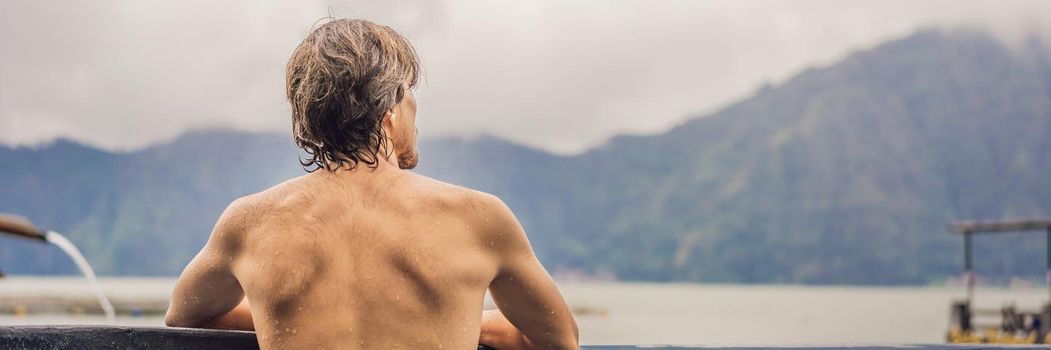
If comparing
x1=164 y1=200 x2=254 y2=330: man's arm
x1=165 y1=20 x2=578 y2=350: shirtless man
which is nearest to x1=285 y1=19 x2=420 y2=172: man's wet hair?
x1=165 y1=20 x2=578 y2=350: shirtless man

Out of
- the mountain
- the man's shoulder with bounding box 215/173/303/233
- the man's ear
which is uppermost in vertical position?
the mountain

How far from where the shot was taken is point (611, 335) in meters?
53.4

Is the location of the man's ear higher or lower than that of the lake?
lower

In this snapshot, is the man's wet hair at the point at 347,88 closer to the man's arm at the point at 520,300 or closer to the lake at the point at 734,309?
the man's arm at the point at 520,300

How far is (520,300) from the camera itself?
1.37 metres

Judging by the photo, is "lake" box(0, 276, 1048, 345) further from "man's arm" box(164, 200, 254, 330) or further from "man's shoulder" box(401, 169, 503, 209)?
"man's shoulder" box(401, 169, 503, 209)

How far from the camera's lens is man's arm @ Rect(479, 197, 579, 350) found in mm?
1310

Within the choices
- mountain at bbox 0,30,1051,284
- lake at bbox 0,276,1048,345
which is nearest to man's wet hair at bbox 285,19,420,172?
lake at bbox 0,276,1048,345

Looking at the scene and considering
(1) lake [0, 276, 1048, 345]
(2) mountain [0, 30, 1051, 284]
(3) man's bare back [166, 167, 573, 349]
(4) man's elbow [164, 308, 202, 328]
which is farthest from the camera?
(2) mountain [0, 30, 1051, 284]

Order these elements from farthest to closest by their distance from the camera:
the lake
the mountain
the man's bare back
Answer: the mountain → the lake → the man's bare back

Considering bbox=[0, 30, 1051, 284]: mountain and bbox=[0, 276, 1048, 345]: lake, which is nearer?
bbox=[0, 276, 1048, 345]: lake

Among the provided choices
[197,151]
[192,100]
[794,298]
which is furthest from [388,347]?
[192,100]

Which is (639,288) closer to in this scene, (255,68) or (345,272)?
(255,68)

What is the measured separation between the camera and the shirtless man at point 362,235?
1.27 m
